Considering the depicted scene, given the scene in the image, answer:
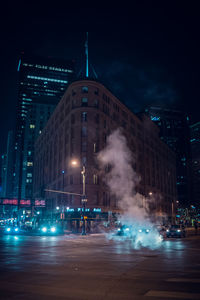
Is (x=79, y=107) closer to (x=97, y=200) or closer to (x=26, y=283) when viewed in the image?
(x=97, y=200)

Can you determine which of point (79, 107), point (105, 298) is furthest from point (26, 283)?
point (79, 107)

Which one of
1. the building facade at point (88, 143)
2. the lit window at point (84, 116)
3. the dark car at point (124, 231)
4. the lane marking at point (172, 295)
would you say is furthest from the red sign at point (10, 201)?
the lane marking at point (172, 295)

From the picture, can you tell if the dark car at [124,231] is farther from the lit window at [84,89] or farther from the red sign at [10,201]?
the red sign at [10,201]

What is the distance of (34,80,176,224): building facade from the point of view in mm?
60375

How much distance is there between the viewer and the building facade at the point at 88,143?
6038 centimetres

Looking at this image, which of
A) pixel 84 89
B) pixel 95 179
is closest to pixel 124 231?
pixel 95 179

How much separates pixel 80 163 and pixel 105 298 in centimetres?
5382

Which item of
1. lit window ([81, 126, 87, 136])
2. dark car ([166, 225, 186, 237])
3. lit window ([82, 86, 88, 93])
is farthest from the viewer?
lit window ([82, 86, 88, 93])

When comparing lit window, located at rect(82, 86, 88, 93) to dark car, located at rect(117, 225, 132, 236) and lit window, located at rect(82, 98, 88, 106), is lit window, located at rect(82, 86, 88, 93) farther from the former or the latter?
dark car, located at rect(117, 225, 132, 236)

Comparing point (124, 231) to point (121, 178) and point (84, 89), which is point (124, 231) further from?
point (84, 89)

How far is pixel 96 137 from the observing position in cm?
6250

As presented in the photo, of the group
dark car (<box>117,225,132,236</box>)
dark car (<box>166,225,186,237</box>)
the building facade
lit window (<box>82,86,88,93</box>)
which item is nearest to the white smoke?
the building facade

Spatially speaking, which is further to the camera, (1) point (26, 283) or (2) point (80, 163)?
(2) point (80, 163)

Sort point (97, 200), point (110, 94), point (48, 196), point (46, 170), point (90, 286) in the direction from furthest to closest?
1. point (46, 170)
2. point (48, 196)
3. point (110, 94)
4. point (97, 200)
5. point (90, 286)
